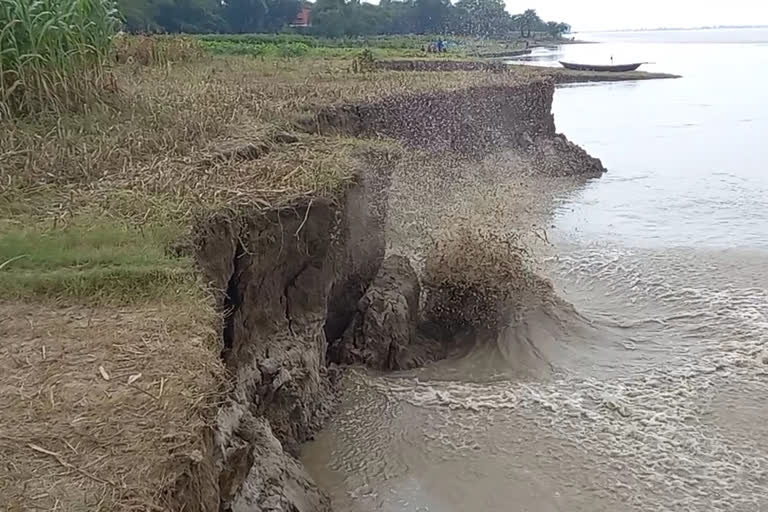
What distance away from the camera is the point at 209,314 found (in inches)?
134

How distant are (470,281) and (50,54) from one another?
3763 millimetres

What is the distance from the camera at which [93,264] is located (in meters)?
Answer: 3.76

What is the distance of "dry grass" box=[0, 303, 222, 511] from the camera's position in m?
2.21

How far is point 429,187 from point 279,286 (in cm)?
520

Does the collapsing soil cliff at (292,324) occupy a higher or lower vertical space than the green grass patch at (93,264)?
lower

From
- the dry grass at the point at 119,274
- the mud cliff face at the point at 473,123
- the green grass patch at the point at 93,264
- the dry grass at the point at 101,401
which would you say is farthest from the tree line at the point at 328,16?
the dry grass at the point at 101,401

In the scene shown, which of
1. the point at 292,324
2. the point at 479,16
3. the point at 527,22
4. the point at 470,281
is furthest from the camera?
the point at 527,22

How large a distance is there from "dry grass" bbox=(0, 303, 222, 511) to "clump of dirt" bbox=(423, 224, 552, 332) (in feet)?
11.9

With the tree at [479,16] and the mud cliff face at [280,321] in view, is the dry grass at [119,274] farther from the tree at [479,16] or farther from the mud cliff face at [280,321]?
the tree at [479,16]

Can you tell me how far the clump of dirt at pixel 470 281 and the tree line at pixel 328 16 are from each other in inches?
1018

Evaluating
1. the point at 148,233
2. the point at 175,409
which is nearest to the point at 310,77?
the point at 148,233

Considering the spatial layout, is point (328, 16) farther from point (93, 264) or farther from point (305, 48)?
point (93, 264)

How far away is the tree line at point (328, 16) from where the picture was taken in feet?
118

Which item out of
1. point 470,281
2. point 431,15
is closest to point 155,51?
point 470,281
